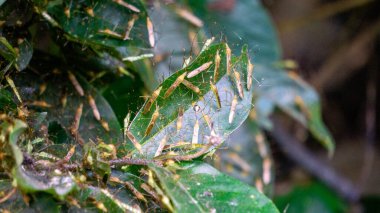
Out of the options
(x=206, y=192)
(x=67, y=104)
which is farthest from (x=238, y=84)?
(x=67, y=104)

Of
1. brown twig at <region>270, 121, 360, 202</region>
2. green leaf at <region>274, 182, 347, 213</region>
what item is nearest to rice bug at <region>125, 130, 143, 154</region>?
green leaf at <region>274, 182, 347, 213</region>

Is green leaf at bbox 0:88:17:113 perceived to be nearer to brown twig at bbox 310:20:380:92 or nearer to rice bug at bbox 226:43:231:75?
rice bug at bbox 226:43:231:75

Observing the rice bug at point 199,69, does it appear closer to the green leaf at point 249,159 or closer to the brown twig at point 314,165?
the green leaf at point 249,159

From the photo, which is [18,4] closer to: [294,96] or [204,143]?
[204,143]

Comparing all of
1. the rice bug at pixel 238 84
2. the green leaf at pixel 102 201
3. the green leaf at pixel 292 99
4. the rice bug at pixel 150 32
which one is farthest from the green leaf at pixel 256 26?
the green leaf at pixel 102 201

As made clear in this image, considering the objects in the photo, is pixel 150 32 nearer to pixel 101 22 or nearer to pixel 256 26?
pixel 101 22
